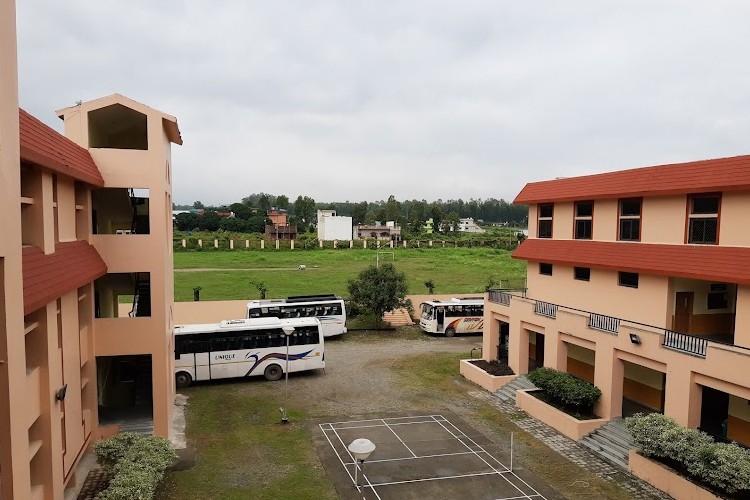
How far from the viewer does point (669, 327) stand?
15.0 meters

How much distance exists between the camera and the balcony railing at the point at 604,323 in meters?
15.6

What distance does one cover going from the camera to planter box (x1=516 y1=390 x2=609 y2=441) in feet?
49.0

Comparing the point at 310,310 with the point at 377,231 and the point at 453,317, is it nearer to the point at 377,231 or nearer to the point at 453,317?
the point at 453,317

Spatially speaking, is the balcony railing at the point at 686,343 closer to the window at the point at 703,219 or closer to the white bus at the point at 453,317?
the window at the point at 703,219

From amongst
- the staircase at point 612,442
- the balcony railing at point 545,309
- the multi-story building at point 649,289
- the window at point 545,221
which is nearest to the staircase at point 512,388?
the multi-story building at point 649,289

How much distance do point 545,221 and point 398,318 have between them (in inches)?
581

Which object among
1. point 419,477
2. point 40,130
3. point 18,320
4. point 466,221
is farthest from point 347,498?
point 466,221

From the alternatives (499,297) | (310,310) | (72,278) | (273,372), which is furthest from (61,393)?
(310,310)

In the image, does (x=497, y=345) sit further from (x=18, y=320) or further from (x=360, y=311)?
(x=18, y=320)

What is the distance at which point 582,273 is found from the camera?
60.2ft

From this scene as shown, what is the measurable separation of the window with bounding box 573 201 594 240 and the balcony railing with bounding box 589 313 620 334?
307 centimetres

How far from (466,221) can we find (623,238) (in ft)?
381

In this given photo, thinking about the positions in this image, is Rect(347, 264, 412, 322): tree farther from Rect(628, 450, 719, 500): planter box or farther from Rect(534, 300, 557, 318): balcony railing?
Rect(628, 450, 719, 500): planter box

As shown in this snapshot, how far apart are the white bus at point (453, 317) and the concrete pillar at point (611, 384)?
555 inches
